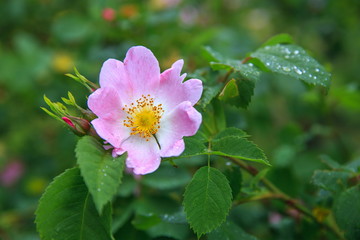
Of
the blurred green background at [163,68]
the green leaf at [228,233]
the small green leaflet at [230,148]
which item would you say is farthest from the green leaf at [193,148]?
the blurred green background at [163,68]

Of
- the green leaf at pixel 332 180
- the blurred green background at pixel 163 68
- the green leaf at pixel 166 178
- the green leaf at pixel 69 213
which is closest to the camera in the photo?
the green leaf at pixel 69 213

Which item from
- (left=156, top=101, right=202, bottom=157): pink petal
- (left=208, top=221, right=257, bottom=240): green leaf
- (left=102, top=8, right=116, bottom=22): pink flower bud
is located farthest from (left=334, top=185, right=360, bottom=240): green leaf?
(left=102, top=8, right=116, bottom=22): pink flower bud

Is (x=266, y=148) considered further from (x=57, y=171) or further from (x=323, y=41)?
(x=57, y=171)

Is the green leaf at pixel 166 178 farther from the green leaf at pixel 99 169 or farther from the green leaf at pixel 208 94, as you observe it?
the green leaf at pixel 99 169

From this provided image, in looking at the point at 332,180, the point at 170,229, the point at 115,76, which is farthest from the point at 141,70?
the point at 332,180

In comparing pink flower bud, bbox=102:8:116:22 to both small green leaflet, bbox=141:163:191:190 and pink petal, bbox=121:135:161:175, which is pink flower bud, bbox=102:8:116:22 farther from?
pink petal, bbox=121:135:161:175
